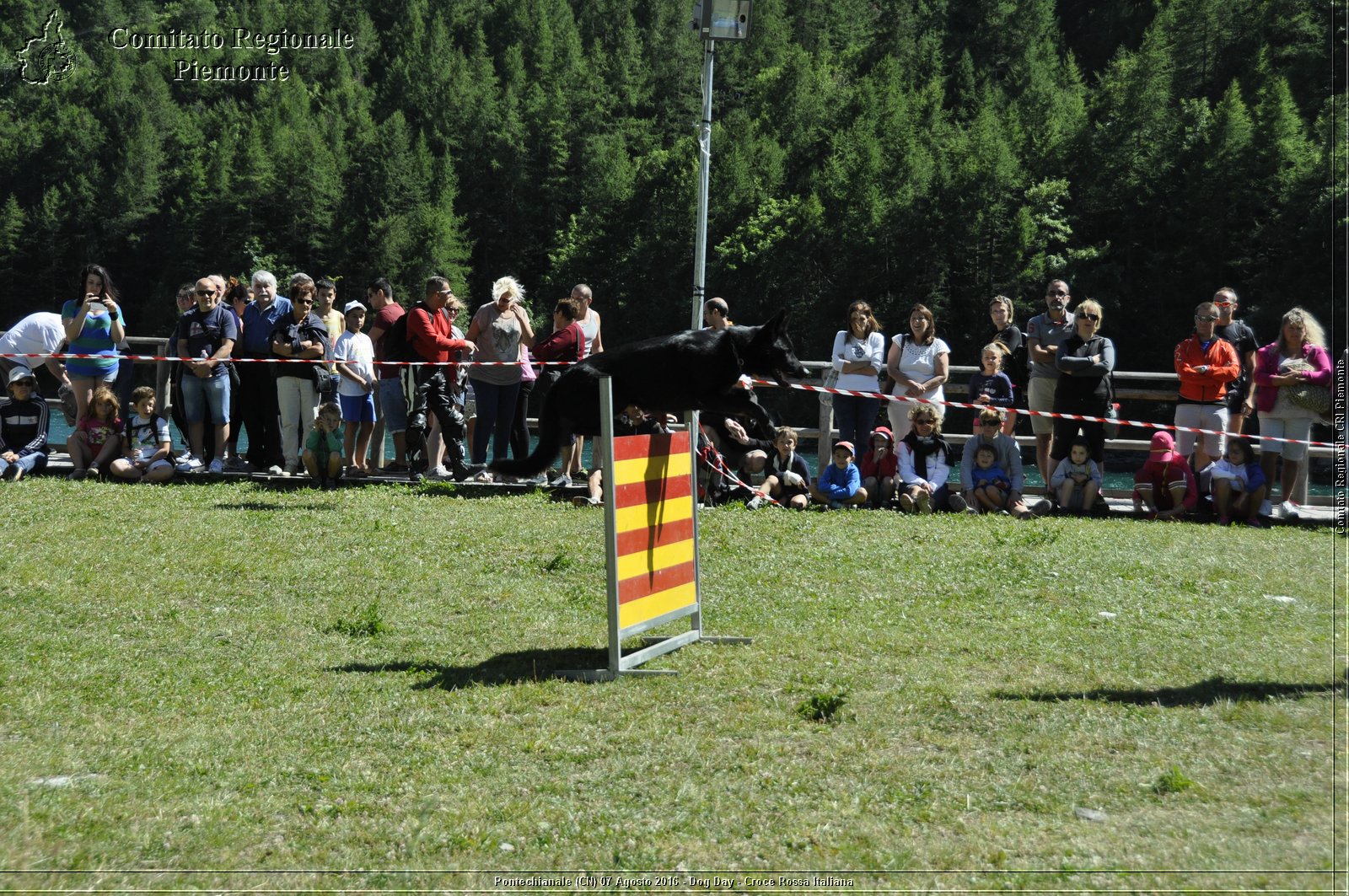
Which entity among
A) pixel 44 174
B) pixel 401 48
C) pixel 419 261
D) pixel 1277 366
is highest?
pixel 401 48

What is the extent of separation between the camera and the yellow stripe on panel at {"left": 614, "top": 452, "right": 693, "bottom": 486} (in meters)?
6.75

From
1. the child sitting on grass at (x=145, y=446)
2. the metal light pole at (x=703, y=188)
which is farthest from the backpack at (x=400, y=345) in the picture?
the metal light pole at (x=703, y=188)

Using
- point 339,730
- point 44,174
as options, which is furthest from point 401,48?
point 339,730

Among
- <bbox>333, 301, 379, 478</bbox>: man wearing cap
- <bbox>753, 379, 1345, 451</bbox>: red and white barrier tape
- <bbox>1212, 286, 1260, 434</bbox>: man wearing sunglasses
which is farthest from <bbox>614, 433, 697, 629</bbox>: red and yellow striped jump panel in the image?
<bbox>1212, 286, 1260, 434</bbox>: man wearing sunglasses

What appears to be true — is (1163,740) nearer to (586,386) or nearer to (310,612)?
(586,386)

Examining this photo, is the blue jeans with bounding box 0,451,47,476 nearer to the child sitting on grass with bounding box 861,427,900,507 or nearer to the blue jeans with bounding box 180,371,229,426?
the blue jeans with bounding box 180,371,229,426

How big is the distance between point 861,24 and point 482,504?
11114 centimetres

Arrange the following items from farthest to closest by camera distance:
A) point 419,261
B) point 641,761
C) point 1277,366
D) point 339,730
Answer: point 419,261 < point 1277,366 < point 339,730 < point 641,761

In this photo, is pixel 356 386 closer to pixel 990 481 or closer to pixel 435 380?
pixel 435 380

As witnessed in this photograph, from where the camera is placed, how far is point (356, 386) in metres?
14.3

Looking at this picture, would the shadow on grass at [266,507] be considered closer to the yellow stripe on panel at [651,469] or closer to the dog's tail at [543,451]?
the dog's tail at [543,451]

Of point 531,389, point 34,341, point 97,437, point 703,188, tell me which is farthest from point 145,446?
point 703,188

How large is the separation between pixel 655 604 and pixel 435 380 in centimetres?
760

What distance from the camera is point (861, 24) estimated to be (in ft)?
376
